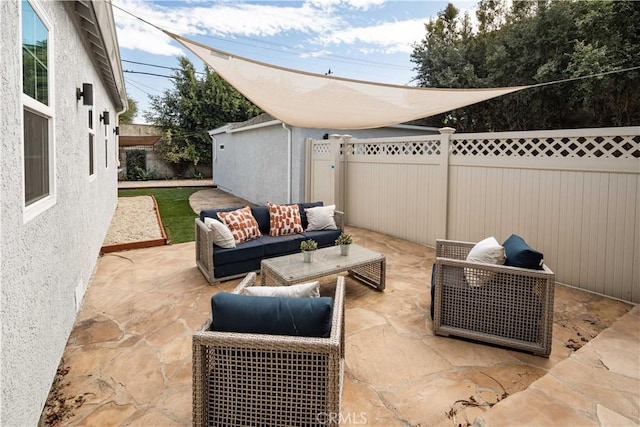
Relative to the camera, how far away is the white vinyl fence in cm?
416

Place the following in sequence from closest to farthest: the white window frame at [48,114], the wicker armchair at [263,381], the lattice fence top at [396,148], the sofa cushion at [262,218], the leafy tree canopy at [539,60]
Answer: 1. the wicker armchair at [263,381]
2. the white window frame at [48,114]
3. the sofa cushion at [262,218]
4. the lattice fence top at [396,148]
5. the leafy tree canopy at [539,60]

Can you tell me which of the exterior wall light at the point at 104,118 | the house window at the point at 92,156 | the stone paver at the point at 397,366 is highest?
the exterior wall light at the point at 104,118

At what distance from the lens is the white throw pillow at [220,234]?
473cm

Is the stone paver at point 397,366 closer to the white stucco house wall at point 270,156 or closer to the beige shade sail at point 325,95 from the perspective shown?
the beige shade sail at point 325,95

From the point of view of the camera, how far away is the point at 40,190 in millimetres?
2527

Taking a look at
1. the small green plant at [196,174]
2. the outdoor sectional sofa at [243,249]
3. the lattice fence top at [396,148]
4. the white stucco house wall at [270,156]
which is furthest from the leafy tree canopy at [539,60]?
the small green plant at [196,174]

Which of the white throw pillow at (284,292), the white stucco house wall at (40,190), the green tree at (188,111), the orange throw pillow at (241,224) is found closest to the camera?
the white stucco house wall at (40,190)

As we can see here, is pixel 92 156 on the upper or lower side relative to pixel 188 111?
lower

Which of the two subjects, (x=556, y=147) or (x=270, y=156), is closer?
(x=556, y=147)

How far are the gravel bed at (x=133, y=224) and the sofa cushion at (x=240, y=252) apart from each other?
106 inches

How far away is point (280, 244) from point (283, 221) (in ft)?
1.72

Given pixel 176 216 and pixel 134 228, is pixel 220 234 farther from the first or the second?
pixel 176 216

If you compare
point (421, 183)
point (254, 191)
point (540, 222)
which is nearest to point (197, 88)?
point (254, 191)

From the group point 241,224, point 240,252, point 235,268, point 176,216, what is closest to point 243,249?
point 240,252
